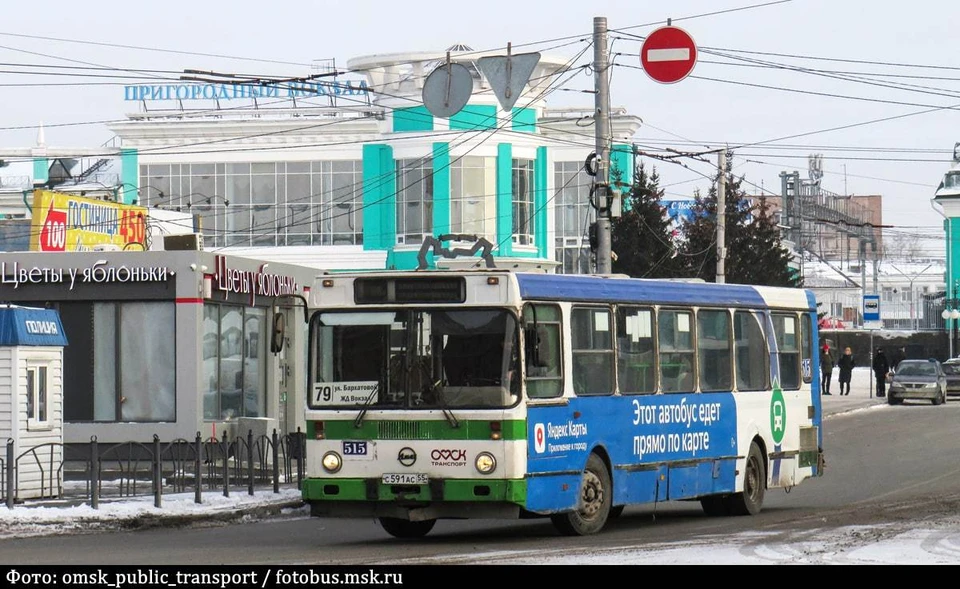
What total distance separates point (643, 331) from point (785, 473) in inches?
166

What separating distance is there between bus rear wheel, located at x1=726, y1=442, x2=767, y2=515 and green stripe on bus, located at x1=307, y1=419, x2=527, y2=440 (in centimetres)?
509

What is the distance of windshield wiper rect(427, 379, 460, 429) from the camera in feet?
49.8

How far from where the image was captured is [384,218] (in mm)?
67250

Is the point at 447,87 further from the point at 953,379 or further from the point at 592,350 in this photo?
the point at 953,379

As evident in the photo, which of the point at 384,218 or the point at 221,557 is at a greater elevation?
the point at 384,218

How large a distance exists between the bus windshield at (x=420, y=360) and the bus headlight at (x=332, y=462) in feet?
1.49

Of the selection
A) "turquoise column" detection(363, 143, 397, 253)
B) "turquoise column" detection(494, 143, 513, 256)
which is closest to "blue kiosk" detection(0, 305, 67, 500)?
"turquoise column" detection(494, 143, 513, 256)

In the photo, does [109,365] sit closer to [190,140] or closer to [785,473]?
[785,473]

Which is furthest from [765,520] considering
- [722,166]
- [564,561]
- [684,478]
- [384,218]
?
[384,218]

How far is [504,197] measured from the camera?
205ft

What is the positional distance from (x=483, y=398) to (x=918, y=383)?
129 feet

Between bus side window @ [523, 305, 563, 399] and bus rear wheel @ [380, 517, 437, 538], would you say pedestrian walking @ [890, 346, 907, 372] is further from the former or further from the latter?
bus side window @ [523, 305, 563, 399]

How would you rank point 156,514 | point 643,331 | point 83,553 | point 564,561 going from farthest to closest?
point 156,514 → point 643,331 → point 83,553 → point 564,561

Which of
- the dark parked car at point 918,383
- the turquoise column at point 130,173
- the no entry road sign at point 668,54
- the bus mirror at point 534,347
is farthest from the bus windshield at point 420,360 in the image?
the turquoise column at point 130,173
